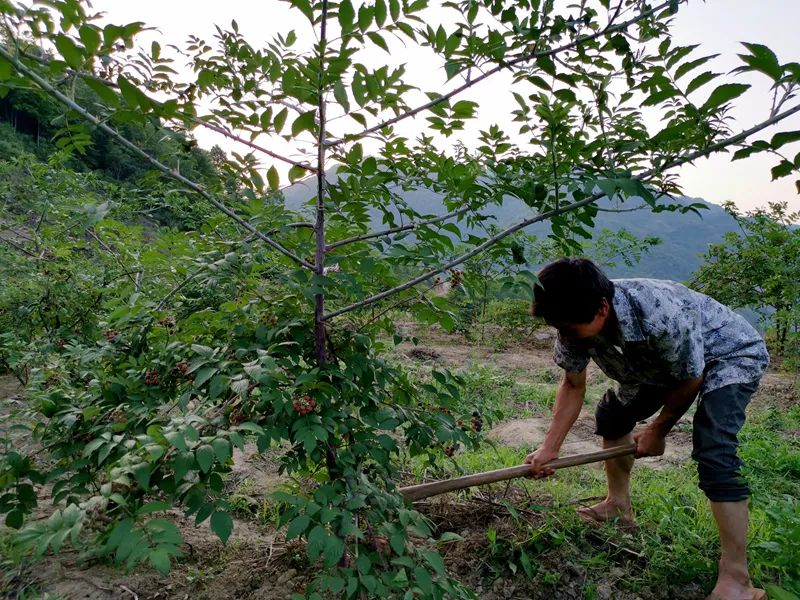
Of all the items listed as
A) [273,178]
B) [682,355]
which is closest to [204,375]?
[273,178]

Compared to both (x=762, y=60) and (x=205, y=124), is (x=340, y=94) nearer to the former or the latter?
(x=205, y=124)

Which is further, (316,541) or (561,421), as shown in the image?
(561,421)

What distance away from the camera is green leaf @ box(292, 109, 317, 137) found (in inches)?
50.0

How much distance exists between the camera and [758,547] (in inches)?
90.4

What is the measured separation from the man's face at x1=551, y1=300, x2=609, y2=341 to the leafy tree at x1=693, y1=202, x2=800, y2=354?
596cm

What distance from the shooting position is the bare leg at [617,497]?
8.75ft

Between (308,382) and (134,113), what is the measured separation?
0.77 meters

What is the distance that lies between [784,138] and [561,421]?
5.85 ft

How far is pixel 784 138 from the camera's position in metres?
0.96

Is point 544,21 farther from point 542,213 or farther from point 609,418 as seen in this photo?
point 609,418

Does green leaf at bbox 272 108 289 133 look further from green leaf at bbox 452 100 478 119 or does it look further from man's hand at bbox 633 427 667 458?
man's hand at bbox 633 427 667 458

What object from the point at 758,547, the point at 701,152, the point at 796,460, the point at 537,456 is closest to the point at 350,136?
the point at 701,152

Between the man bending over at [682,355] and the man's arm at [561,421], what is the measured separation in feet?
0.04

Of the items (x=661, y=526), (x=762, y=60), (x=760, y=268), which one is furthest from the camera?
(x=760, y=268)
